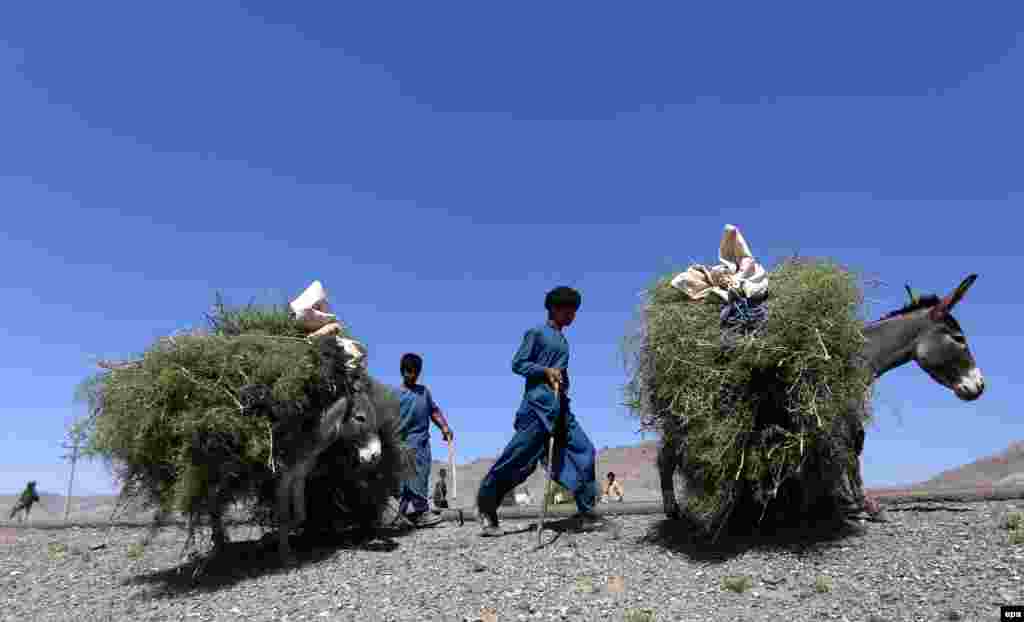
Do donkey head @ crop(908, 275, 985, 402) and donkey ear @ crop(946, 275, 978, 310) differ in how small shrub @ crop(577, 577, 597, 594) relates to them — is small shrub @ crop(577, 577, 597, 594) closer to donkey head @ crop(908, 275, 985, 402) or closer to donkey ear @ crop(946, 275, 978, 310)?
donkey head @ crop(908, 275, 985, 402)

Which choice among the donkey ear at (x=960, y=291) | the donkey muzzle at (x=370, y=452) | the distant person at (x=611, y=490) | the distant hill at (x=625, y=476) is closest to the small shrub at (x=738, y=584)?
the donkey ear at (x=960, y=291)

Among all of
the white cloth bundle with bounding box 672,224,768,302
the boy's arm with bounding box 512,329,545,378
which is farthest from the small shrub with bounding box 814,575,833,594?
the boy's arm with bounding box 512,329,545,378

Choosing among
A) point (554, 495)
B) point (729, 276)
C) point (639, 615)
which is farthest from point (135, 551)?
A: point (729, 276)

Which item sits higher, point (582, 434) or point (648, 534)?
point (582, 434)

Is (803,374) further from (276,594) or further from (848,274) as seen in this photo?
(276,594)

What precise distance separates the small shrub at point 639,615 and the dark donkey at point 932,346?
167cm

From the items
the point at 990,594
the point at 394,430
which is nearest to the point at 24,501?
the point at 394,430

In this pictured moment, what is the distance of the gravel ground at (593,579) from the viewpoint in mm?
5031

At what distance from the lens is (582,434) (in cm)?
755

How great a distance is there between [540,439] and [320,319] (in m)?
2.47

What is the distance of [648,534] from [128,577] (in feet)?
17.3

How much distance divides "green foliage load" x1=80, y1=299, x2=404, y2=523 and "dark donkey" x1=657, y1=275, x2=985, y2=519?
351 cm

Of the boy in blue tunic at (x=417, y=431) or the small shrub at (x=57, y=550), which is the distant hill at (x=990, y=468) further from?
the small shrub at (x=57, y=550)

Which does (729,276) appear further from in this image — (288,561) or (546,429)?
(288,561)
